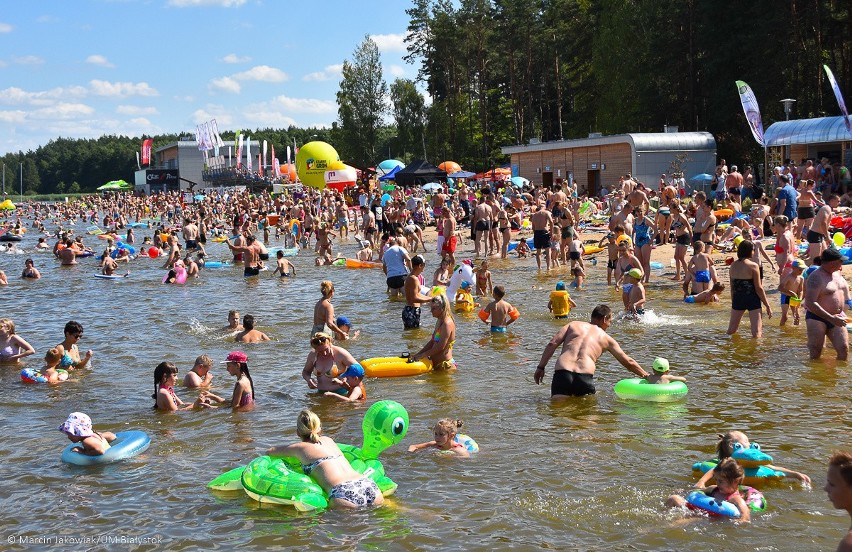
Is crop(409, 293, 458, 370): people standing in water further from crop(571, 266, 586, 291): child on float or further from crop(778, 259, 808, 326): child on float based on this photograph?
crop(571, 266, 586, 291): child on float

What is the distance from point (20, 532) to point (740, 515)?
15.5 feet

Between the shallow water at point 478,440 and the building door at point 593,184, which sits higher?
the building door at point 593,184

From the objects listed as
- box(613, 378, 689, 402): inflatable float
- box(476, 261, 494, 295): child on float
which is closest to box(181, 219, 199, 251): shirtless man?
box(476, 261, 494, 295): child on float

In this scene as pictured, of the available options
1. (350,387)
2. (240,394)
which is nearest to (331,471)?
(350,387)

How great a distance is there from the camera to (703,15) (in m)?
36.1

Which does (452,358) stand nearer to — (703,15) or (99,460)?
(99,460)

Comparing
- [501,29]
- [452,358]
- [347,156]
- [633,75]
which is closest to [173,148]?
[347,156]

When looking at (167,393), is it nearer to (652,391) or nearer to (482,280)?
(652,391)

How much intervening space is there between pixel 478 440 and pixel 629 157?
79.6 ft

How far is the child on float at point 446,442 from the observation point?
22.5 ft

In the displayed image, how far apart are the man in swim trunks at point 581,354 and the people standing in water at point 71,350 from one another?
222 inches

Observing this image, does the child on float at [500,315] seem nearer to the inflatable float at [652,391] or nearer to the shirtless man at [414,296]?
the shirtless man at [414,296]

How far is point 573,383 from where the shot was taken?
7926 mm

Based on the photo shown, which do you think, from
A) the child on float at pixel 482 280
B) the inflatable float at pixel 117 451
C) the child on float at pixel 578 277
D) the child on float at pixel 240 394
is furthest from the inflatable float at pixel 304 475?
the child on float at pixel 578 277
